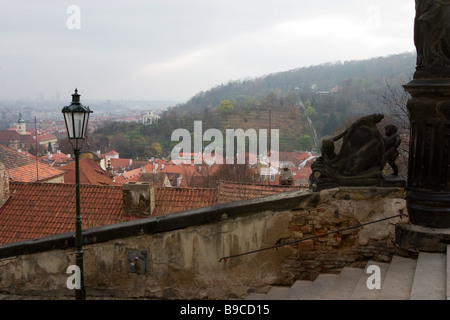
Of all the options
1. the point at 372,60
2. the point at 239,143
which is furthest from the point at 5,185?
the point at 372,60

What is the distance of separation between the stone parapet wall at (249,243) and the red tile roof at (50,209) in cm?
832

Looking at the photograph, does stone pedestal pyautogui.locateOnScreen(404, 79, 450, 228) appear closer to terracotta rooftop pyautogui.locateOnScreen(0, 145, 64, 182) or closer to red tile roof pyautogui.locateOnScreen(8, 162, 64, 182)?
red tile roof pyautogui.locateOnScreen(8, 162, 64, 182)

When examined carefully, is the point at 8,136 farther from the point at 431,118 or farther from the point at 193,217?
the point at 431,118

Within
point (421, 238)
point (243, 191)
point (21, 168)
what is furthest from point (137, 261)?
point (21, 168)

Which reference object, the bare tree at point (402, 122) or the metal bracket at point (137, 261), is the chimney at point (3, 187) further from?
the bare tree at point (402, 122)

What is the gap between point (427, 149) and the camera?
4543mm

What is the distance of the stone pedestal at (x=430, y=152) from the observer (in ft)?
14.5

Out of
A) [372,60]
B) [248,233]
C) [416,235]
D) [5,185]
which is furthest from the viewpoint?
[372,60]

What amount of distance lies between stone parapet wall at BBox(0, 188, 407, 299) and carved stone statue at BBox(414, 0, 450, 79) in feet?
4.27

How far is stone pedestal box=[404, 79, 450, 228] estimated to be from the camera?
4406mm

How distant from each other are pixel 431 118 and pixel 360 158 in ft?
2.65

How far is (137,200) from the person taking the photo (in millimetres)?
13211
